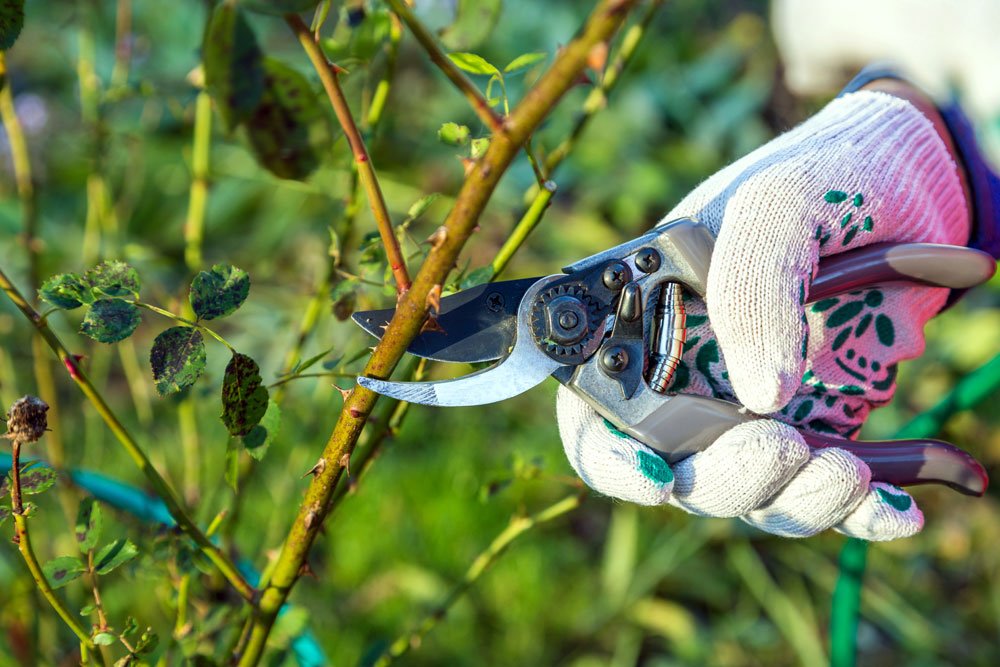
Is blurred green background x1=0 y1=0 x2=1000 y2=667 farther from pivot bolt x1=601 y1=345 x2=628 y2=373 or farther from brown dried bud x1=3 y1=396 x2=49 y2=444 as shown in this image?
brown dried bud x1=3 y1=396 x2=49 y2=444

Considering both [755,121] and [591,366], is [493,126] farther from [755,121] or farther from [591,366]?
[755,121]

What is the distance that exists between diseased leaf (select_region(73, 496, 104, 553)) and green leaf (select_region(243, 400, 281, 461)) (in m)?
0.11

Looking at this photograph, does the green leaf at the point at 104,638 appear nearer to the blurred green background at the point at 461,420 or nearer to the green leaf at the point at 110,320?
the green leaf at the point at 110,320

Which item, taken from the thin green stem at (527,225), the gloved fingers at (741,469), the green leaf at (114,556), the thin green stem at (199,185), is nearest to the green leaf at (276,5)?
the thin green stem at (527,225)

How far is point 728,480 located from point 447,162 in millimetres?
1911

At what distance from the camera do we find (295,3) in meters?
0.47

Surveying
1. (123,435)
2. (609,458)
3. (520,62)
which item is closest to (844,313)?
(609,458)

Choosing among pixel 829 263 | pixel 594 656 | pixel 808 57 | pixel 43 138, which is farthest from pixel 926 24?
pixel 43 138

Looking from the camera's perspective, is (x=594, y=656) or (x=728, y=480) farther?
(x=594, y=656)

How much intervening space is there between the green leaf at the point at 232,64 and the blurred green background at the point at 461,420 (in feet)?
0.96

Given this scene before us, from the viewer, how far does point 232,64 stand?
1.84 feet

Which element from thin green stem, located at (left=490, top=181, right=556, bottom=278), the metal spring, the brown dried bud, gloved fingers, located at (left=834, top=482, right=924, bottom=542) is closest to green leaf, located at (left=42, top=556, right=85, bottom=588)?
the brown dried bud

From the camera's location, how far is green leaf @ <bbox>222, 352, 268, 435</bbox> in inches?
22.0

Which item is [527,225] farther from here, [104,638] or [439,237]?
[104,638]
